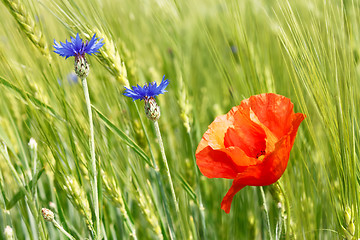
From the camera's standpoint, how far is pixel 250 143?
1.78 feet

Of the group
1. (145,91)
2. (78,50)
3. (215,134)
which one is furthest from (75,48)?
(215,134)

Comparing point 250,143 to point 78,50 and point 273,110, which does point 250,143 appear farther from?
point 78,50

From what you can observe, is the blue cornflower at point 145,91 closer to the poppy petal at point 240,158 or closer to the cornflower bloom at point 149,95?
the cornflower bloom at point 149,95

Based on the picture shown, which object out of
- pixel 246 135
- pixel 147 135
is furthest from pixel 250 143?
pixel 147 135

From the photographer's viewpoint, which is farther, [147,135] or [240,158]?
[147,135]

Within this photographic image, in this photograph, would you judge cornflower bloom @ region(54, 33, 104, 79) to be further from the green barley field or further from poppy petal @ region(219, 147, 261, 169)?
poppy petal @ region(219, 147, 261, 169)

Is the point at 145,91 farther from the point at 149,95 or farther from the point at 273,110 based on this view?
the point at 273,110

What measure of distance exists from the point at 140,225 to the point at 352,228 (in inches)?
19.3

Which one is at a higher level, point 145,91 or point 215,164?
point 145,91

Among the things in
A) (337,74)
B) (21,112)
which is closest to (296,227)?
(337,74)

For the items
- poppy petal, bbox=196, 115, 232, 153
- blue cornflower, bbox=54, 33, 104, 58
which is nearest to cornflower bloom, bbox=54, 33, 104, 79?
blue cornflower, bbox=54, 33, 104, 58

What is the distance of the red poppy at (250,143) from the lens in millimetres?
457

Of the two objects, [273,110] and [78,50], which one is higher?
[78,50]

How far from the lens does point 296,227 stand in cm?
57
